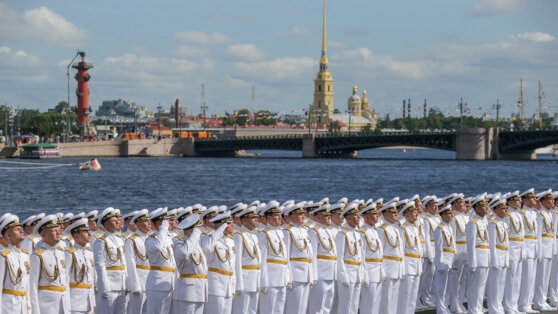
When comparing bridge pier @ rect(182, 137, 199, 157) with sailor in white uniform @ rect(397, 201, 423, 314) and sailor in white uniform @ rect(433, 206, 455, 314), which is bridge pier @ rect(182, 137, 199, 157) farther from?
sailor in white uniform @ rect(397, 201, 423, 314)

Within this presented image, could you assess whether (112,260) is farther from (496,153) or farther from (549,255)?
(496,153)

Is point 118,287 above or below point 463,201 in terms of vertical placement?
below

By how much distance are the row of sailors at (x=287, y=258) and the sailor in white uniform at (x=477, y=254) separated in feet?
0.05

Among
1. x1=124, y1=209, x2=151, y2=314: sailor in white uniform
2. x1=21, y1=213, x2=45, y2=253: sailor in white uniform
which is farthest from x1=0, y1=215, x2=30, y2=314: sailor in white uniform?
x1=124, y1=209, x2=151, y2=314: sailor in white uniform

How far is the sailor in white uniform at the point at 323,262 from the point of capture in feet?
39.2

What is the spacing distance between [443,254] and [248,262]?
12.1ft

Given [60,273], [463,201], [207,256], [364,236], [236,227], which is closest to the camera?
[60,273]

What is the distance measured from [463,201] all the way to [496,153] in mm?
100459

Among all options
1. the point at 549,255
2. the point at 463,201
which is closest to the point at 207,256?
the point at 463,201

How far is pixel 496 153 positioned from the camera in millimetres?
111438

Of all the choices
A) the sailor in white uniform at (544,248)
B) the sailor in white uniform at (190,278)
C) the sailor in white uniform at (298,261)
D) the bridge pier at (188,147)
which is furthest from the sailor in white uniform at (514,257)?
the bridge pier at (188,147)

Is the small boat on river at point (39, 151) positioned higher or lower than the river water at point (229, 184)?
higher

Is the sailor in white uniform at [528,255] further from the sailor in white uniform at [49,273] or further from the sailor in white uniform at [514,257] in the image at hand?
the sailor in white uniform at [49,273]

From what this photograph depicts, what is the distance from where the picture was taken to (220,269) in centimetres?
1077
